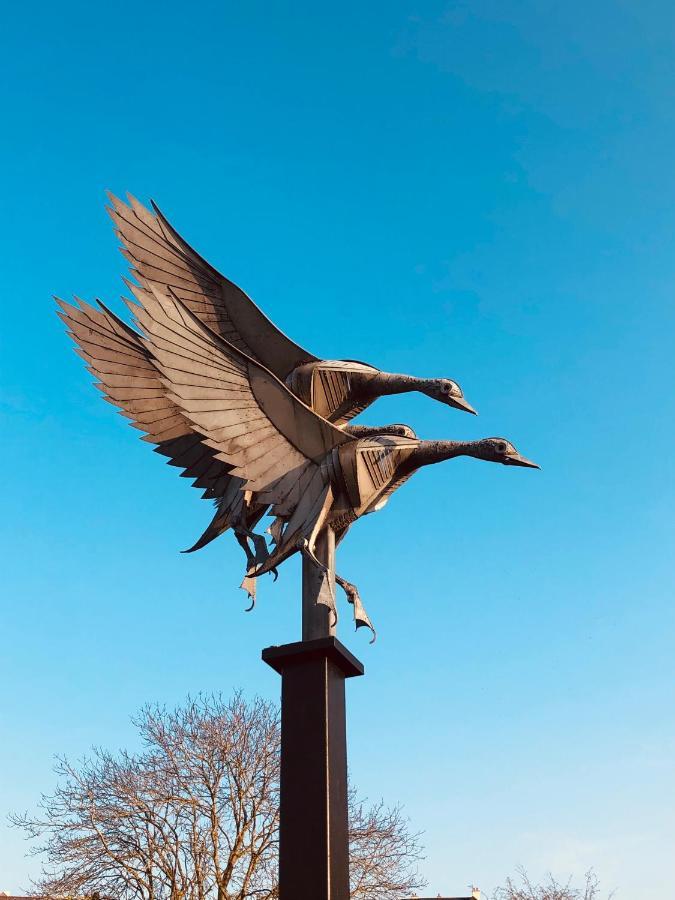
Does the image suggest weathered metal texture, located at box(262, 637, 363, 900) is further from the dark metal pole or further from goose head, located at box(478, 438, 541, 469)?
goose head, located at box(478, 438, 541, 469)

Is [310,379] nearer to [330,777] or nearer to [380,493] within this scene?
[380,493]

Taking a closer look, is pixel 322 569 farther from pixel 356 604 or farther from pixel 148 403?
pixel 148 403

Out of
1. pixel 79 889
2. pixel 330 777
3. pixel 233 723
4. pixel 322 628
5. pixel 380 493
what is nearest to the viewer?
pixel 330 777

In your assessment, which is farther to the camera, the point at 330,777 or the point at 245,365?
the point at 245,365

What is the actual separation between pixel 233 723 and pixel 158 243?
11400mm

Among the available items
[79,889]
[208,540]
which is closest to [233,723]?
[79,889]

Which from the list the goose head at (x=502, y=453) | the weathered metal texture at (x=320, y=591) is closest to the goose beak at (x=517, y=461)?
the goose head at (x=502, y=453)

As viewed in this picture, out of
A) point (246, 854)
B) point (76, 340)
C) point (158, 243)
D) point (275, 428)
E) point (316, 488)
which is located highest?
point (158, 243)

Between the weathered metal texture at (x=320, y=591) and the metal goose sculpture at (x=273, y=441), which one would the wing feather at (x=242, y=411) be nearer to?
the metal goose sculpture at (x=273, y=441)

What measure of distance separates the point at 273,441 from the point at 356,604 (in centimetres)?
193

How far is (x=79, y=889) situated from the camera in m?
15.6

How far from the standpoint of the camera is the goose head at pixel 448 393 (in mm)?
9156

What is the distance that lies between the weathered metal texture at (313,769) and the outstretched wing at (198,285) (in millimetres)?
3206

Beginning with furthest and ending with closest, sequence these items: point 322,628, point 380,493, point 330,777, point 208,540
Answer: point 208,540 → point 380,493 → point 322,628 → point 330,777
